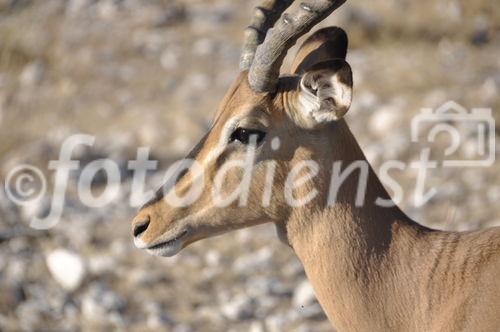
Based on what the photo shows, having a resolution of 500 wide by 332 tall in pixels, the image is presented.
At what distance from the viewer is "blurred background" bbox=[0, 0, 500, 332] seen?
7938 millimetres

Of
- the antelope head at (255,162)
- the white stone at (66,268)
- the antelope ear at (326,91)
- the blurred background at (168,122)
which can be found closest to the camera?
the antelope ear at (326,91)

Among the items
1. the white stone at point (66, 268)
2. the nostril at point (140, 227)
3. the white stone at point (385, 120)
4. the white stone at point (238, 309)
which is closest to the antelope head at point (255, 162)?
the nostril at point (140, 227)

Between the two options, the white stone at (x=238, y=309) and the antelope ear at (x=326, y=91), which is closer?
the antelope ear at (x=326, y=91)

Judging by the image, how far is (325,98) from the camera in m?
5.03

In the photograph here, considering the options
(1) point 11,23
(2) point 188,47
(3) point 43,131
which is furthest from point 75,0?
(3) point 43,131

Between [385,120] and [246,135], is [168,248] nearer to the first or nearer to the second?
[246,135]

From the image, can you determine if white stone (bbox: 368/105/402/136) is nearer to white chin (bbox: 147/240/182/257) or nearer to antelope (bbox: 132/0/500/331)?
antelope (bbox: 132/0/500/331)

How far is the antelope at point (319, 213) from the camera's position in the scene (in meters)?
5.02

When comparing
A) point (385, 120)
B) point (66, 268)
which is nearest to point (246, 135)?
point (66, 268)

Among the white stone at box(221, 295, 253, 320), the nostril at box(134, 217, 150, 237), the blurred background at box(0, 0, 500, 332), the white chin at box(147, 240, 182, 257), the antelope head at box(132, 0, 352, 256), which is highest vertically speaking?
the antelope head at box(132, 0, 352, 256)

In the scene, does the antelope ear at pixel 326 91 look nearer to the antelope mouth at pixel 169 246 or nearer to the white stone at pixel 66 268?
the antelope mouth at pixel 169 246

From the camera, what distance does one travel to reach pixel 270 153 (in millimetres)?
5180

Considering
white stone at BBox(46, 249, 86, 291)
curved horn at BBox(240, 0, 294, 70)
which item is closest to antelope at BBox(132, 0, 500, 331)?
curved horn at BBox(240, 0, 294, 70)

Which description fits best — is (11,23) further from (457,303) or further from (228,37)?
(457,303)
